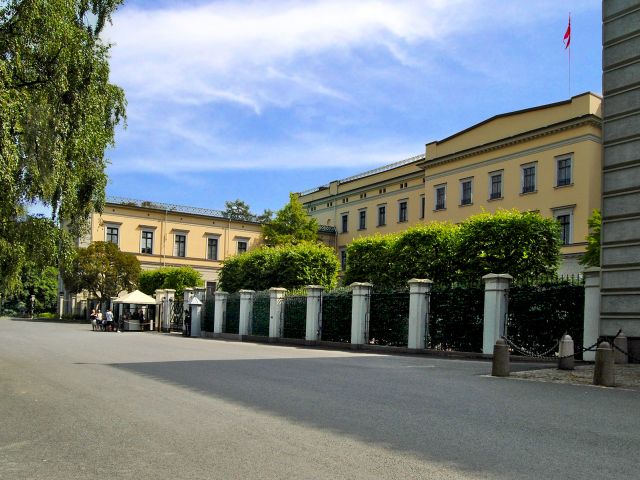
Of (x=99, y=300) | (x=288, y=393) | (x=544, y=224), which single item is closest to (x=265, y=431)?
(x=288, y=393)

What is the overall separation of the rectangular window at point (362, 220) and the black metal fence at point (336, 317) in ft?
121

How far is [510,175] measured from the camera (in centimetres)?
4659

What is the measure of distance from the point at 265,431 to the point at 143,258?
202 ft

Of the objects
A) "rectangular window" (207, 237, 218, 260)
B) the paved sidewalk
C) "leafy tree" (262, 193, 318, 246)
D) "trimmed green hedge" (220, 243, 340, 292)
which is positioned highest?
"leafy tree" (262, 193, 318, 246)

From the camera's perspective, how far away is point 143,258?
66000 millimetres

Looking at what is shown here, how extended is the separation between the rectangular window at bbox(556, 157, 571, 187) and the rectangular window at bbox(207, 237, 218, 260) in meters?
39.1

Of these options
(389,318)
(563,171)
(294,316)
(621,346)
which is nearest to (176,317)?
(294,316)

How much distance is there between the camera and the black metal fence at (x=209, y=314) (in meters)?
39.7

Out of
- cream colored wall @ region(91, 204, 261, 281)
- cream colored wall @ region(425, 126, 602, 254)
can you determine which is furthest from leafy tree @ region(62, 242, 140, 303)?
cream colored wall @ region(425, 126, 602, 254)

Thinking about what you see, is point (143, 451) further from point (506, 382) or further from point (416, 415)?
point (506, 382)

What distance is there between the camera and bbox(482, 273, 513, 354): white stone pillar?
19672mm

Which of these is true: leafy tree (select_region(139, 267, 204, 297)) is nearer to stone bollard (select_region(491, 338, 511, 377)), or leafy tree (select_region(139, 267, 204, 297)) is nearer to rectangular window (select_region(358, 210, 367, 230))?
rectangular window (select_region(358, 210, 367, 230))

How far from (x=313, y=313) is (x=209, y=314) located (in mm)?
13092

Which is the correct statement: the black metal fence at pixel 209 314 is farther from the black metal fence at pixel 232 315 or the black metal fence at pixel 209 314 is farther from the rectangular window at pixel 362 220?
the rectangular window at pixel 362 220
